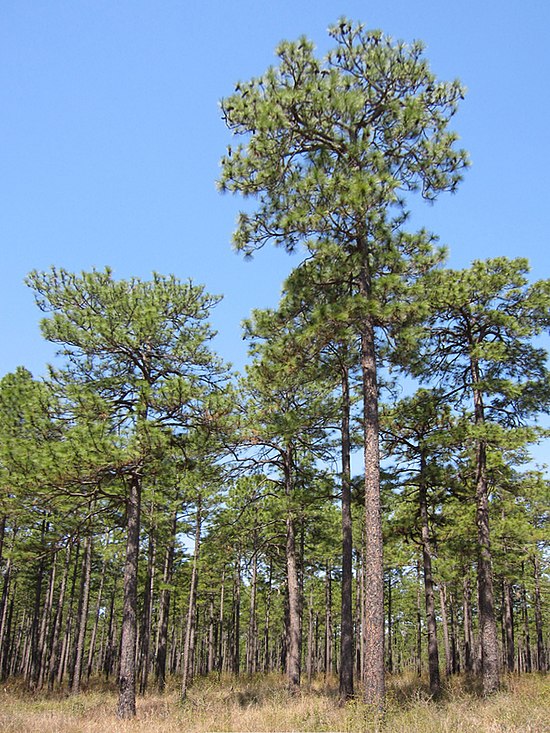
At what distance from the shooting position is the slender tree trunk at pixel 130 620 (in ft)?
45.6

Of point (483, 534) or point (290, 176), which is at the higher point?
point (290, 176)

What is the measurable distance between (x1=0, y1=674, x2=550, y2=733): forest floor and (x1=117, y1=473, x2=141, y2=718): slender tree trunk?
547mm

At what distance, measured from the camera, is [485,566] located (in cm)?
1504

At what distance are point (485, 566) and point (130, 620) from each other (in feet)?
33.1

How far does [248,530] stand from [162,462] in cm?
439

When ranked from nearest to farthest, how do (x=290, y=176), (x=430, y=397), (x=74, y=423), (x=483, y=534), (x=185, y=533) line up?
(x=290, y=176) < (x=74, y=423) < (x=483, y=534) < (x=430, y=397) < (x=185, y=533)

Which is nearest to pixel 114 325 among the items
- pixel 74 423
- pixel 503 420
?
pixel 74 423

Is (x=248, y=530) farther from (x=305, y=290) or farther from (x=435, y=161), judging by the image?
(x=435, y=161)

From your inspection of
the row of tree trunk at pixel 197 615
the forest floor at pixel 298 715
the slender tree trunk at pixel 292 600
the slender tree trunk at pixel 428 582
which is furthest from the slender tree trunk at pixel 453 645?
the slender tree trunk at pixel 292 600

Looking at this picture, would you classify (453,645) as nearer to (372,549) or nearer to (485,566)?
(485,566)

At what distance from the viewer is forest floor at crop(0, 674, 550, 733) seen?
28.2ft

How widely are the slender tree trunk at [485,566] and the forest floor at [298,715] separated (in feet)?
1.77

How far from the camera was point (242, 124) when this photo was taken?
11.5 metres

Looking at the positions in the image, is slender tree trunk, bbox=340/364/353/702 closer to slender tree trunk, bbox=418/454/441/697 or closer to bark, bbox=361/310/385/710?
slender tree trunk, bbox=418/454/441/697
